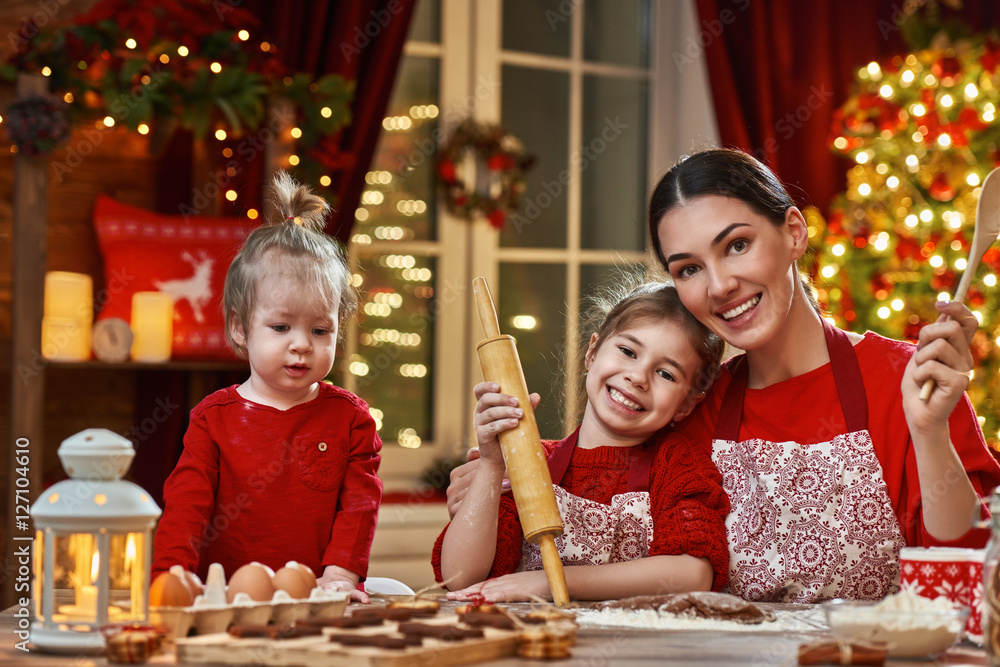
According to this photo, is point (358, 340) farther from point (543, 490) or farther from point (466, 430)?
point (543, 490)

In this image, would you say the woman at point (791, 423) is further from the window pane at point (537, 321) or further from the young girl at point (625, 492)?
the window pane at point (537, 321)

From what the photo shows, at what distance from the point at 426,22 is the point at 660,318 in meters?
2.53

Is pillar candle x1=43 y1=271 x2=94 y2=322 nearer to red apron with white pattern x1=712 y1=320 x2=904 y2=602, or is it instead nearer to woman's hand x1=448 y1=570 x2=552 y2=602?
woman's hand x1=448 y1=570 x2=552 y2=602

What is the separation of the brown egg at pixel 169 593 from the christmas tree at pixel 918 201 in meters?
2.53

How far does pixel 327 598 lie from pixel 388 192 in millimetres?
2755

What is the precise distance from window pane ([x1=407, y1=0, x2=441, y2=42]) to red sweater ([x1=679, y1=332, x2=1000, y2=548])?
2485 mm

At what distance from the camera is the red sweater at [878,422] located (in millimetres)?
1416

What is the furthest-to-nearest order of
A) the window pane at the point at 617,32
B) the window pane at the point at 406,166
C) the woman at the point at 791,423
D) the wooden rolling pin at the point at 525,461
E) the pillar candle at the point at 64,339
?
the window pane at the point at 617,32
the window pane at the point at 406,166
the pillar candle at the point at 64,339
the woman at the point at 791,423
the wooden rolling pin at the point at 525,461

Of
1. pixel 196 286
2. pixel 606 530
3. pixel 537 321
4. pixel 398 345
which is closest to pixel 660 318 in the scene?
pixel 606 530

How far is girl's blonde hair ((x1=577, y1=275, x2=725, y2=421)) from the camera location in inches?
60.4

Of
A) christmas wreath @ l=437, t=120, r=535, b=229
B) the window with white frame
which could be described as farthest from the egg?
christmas wreath @ l=437, t=120, r=535, b=229

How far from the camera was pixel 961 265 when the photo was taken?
319 centimetres

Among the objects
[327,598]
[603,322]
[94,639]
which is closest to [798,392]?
[603,322]

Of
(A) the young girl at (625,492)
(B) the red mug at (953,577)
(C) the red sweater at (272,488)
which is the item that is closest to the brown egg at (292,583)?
(A) the young girl at (625,492)
